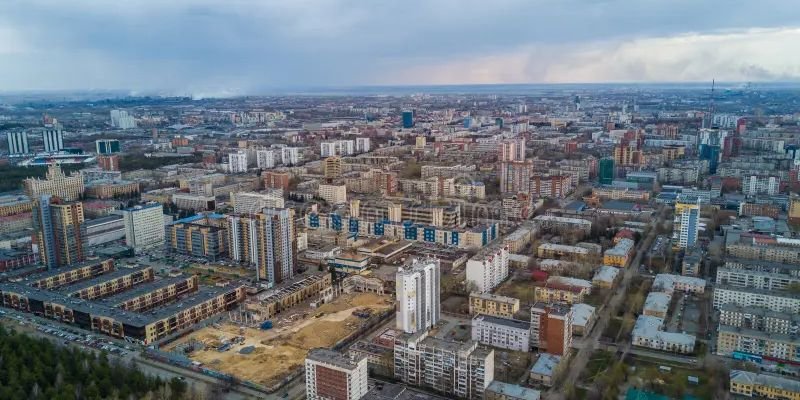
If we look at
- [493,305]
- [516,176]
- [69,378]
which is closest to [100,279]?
[69,378]

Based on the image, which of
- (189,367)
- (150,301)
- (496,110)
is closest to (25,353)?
(189,367)

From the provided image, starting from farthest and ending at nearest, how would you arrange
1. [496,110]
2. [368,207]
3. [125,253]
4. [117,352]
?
[496,110]
[368,207]
[125,253]
[117,352]

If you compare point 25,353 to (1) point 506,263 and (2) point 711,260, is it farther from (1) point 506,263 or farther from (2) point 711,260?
(2) point 711,260

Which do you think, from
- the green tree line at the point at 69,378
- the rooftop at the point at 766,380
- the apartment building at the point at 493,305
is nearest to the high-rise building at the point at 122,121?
the green tree line at the point at 69,378

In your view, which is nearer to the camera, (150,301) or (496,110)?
(150,301)

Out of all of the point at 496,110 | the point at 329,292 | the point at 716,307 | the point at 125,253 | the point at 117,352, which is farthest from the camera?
the point at 496,110

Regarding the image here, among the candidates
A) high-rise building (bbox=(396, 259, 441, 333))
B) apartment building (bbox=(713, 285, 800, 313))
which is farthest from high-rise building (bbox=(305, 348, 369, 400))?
apartment building (bbox=(713, 285, 800, 313))

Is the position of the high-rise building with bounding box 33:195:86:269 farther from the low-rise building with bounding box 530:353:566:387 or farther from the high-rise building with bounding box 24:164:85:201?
the low-rise building with bounding box 530:353:566:387
